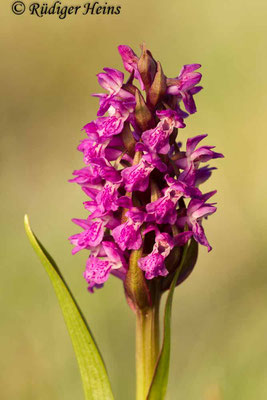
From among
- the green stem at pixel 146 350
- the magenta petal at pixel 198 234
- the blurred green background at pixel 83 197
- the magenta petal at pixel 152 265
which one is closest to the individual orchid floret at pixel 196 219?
the magenta petal at pixel 198 234

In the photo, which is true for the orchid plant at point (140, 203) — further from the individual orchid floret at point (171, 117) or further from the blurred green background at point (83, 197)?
the blurred green background at point (83, 197)

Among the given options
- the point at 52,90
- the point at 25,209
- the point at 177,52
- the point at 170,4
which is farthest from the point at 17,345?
the point at 170,4

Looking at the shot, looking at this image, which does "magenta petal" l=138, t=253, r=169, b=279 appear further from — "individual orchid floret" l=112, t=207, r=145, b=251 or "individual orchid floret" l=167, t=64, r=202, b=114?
"individual orchid floret" l=167, t=64, r=202, b=114

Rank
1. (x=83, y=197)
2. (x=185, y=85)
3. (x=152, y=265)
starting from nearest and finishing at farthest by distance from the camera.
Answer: (x=152, y=265) → (x=185, y=85) → (x=83, y=197)

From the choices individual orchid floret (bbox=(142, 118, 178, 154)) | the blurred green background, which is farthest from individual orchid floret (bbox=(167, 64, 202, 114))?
the blurred green background

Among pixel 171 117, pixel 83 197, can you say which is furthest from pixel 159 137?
pixel 83 197

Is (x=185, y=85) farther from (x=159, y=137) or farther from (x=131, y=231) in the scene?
(x=131, y=231)

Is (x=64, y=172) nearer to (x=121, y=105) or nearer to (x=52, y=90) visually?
(x=52, y=90)
